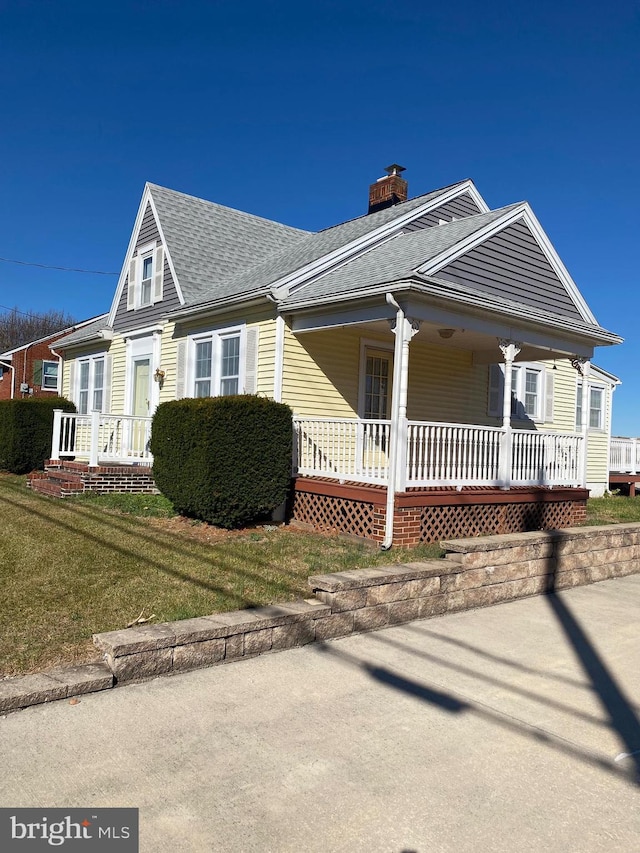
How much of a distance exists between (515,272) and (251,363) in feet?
15.3

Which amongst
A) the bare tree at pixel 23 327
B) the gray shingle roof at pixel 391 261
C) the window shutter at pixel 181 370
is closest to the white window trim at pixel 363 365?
the gray shingle roof at pixel 391 261

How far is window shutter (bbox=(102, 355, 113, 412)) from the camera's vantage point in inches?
665

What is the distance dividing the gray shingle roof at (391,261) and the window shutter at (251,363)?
38.7 inches

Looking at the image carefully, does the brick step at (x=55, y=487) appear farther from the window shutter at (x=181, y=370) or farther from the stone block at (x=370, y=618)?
the stone block at (x=370, y=618)

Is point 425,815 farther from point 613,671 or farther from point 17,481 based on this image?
point 17,481

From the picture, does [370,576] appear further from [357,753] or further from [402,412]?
[402,412]

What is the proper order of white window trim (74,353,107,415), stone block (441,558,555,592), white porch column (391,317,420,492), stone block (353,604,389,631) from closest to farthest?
stone block (353,604,389,631)
stone block (441,558,555,592)
white porch column (391,317,420,492)
white window trim (74,353,107,415)

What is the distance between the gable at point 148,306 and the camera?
14477 mm

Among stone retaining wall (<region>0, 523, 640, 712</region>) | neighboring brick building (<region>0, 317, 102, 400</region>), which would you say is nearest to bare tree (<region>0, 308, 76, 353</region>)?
neighboring brick building (<region>0, 317, 102, 400</region>)

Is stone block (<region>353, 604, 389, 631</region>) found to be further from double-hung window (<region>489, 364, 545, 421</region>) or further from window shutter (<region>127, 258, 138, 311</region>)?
window shutter (<region>127, 258, 138, 311</region>)

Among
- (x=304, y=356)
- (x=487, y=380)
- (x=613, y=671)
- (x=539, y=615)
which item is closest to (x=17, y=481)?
(x=304, y=356)

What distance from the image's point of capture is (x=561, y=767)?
3771mm

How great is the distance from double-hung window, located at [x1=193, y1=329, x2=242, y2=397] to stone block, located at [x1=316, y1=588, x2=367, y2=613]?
21.2 feet

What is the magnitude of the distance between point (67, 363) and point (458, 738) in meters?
18.6
